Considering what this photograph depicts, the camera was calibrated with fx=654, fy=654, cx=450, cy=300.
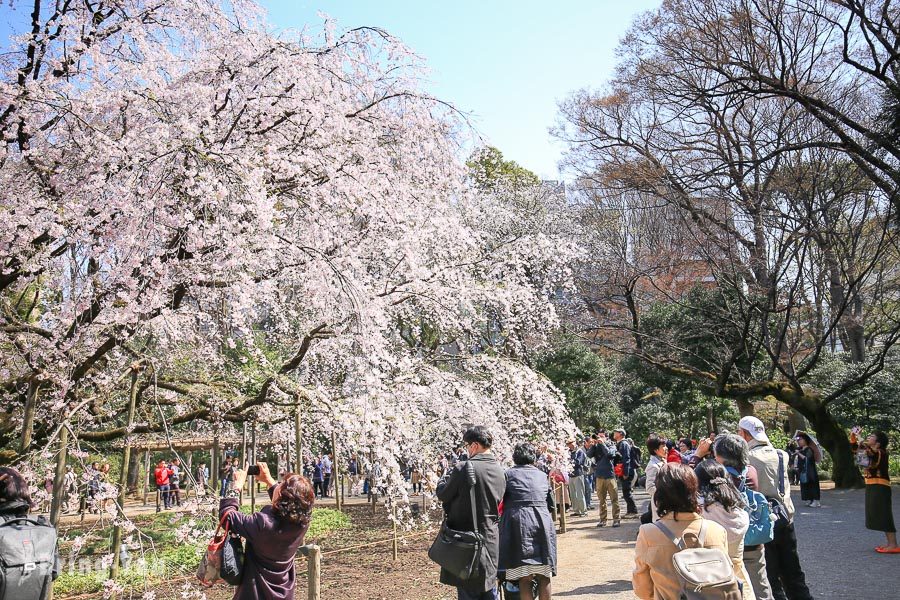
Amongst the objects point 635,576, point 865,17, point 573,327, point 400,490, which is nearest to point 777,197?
point 865,17

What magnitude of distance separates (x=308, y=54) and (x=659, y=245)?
18.2 m

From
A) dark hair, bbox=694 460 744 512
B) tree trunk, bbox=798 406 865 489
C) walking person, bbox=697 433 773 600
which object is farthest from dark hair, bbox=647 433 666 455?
tree trunk, bbox=798 406 865 489

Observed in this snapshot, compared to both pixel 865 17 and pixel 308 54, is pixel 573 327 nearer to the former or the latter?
pixel 865 17

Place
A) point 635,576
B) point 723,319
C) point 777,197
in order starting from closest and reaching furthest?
point 635,576, point 777,197, point 723,319

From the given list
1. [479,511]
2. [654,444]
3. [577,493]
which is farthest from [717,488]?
[577,493]

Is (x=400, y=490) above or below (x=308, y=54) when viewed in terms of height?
below

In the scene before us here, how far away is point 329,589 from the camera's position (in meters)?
6.89

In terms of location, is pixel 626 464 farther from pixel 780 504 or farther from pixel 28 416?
pixel 28 416

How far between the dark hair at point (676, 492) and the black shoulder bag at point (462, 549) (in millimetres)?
1554

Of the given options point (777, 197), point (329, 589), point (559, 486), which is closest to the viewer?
point (329, 589)

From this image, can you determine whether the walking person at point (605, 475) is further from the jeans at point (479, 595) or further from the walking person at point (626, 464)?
the jeans at point (479, 595)

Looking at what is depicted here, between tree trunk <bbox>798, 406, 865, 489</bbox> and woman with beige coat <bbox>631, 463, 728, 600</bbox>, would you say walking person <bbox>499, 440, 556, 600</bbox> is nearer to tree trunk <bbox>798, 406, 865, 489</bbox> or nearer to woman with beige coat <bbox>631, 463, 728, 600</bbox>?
woman with beige coat <bbox>631, 463, 728, 600</bbox>

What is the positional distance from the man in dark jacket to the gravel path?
2.66 m

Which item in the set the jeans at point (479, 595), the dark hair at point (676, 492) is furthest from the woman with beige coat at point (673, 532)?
the jeans at point (479, 595)
